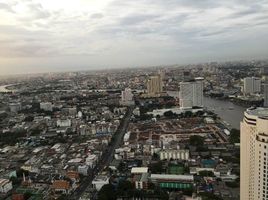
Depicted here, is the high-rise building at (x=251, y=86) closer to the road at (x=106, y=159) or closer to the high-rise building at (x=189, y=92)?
the high-rise building at (x=189, y=92)

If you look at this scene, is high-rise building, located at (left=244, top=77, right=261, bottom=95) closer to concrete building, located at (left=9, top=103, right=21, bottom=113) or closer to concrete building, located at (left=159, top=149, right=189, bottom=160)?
concrete building, located at (left=159, top=149, right=189, bottom=160)

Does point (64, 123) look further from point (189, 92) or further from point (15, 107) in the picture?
point (189, 92)

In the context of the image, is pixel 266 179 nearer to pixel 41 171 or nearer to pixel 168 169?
pixel 168 169

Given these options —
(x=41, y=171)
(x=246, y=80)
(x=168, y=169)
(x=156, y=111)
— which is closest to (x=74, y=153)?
(x=41, y=171)

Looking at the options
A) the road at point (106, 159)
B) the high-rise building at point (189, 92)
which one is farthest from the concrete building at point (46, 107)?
the high-rise building at point (189, 92)

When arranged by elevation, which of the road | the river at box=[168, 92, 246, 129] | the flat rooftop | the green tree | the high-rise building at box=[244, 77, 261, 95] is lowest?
the road

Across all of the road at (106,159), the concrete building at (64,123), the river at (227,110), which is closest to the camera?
the road at (106,159)

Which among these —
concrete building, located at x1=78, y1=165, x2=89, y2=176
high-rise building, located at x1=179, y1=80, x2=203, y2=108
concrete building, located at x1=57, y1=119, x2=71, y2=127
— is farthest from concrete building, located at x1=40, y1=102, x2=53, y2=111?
concrete building, located at x1=78, y1=165, x2=89, y2=176
